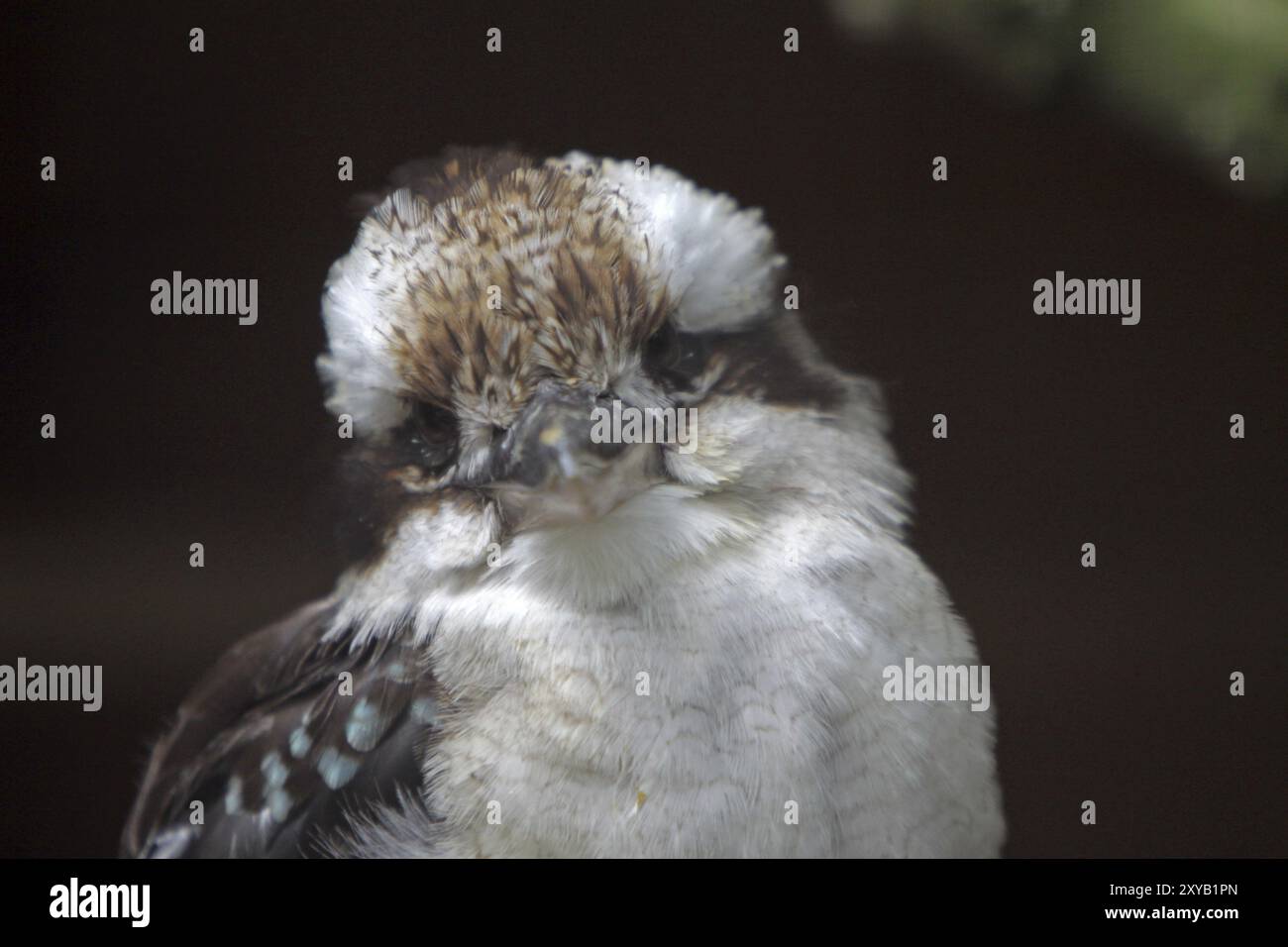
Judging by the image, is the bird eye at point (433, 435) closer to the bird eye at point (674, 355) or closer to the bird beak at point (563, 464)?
the bird beak at point (563, 464)

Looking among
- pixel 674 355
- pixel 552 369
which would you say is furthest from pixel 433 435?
pixel 674 355

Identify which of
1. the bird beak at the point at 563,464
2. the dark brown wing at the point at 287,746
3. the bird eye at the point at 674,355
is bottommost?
the dark brown wing at the point at 287,746

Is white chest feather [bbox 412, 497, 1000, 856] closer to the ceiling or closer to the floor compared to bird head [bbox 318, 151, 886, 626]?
closer to the floor

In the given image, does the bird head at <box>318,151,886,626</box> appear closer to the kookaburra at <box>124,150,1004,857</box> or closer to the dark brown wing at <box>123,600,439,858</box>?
the kookaburra at <box>124,150,1004,857</box>

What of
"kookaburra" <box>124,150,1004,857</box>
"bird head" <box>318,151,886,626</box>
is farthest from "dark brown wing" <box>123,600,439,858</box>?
"bird head" <box>318,151,886,626</box>

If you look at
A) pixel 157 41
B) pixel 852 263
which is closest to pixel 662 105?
pixel 852 263

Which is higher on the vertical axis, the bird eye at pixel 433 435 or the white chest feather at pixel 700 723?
the bird eye at pixel 433 435

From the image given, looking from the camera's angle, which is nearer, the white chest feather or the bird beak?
the bird beak

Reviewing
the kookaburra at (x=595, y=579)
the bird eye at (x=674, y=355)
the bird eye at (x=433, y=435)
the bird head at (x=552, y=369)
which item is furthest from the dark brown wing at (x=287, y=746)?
the bird eye at (x=674, y=355)

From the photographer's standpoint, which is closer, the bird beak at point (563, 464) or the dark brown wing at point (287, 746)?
the bird beak at point (563, 464)
